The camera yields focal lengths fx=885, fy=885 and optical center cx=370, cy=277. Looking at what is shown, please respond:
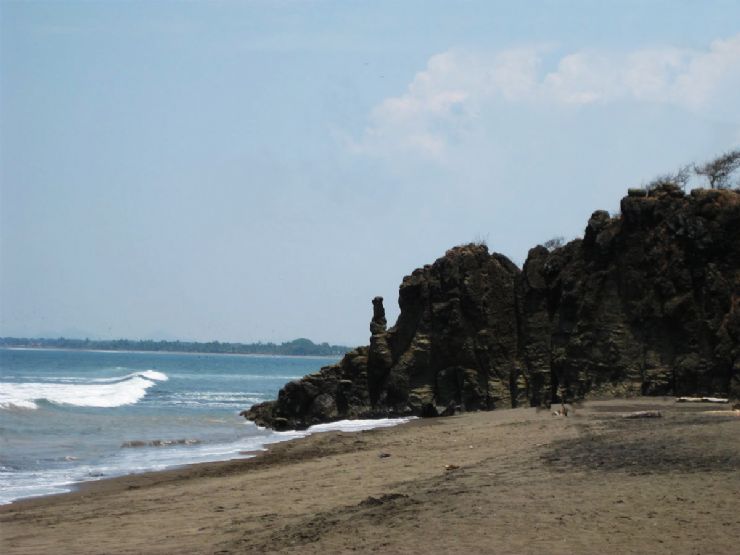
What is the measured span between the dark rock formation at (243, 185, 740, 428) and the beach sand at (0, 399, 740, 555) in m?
7.91

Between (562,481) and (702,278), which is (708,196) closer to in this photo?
(702,278)

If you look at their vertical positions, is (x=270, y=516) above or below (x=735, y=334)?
below

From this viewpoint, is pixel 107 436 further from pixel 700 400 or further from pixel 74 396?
pixel 74 396

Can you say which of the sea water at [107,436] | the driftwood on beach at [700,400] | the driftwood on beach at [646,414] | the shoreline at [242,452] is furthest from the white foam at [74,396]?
the driftwood on beach at [646,414]

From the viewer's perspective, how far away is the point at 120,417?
44.0 meters

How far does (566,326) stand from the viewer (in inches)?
1271

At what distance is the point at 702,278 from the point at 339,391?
55.6ft

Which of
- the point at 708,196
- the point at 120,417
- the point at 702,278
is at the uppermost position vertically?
the point at 708,196

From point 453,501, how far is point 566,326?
20.7m

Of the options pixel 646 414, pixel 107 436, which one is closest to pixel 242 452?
pixel 107 436

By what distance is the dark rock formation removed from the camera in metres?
29.1

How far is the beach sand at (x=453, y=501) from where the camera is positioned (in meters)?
10.6

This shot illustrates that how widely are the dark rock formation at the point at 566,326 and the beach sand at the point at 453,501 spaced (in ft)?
26.0

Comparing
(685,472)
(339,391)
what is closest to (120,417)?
(339,391)
